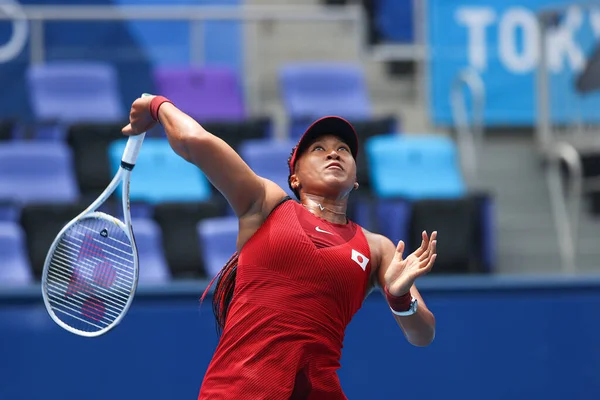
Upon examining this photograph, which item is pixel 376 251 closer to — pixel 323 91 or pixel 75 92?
pixel 323 91

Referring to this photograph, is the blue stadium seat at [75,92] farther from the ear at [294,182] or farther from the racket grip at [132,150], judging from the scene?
the ear at [294,182]

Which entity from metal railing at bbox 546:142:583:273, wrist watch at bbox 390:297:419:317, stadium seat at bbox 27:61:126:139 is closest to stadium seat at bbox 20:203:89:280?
stadium seat at bbox 27:61:126:139

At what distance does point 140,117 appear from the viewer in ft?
12.0

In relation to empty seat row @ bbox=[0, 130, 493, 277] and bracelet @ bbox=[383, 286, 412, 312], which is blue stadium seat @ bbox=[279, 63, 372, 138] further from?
bracelet @ bbox=[383, 286, 412, 312]

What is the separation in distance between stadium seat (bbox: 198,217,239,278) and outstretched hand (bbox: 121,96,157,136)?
10.7 ft

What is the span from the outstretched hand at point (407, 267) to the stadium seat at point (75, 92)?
5.67m

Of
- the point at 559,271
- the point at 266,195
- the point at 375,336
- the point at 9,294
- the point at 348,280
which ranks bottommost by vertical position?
the point at 559,271

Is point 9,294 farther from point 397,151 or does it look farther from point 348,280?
point 397,151

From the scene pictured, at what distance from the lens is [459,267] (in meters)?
7.64

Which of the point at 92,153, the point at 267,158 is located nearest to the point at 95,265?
the point at 267,158

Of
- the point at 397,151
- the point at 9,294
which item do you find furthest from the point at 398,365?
the point at 397,151

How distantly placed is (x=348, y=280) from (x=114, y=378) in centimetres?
221

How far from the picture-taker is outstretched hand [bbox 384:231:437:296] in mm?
3430

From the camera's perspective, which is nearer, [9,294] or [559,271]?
[9,294]
